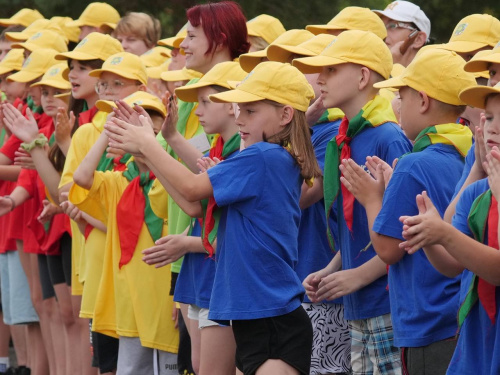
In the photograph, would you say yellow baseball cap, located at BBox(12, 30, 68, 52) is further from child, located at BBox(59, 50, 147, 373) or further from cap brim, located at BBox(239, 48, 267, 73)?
cap brim, located at BBox(239, 48, 267, 73)

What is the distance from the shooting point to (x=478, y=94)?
450 cm

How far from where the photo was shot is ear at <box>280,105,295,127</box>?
214 inches

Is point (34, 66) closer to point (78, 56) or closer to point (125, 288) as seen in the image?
point (78, 56)

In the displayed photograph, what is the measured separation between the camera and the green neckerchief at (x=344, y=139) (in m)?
5.66

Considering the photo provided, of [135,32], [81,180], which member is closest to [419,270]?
[81,180]

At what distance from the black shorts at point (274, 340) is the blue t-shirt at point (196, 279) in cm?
86

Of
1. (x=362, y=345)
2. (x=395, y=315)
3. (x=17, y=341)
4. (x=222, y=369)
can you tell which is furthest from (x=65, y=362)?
(x=395, y=315)

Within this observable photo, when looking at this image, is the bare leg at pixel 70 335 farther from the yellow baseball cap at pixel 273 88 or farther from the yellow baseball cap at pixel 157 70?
the yellow baseball cap at pixel 273 88

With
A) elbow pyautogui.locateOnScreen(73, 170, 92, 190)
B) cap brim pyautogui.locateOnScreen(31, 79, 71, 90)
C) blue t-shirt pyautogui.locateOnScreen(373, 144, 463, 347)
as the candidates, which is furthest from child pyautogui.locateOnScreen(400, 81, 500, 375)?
cap brim pyautogui.locateOnScreen(31, 79, 71, 90)

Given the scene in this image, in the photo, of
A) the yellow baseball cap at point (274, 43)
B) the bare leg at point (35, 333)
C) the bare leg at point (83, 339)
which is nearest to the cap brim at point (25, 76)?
the bare leg at point (35, 333)

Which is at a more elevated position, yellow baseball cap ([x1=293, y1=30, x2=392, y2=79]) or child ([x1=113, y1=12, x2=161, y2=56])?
A: yellow baseball cap ([x1=293, y1=30, x2=392, y2=79])

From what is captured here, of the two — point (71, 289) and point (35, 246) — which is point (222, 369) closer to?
point (71, 289)

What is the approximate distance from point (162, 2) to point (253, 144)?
6.58 metres

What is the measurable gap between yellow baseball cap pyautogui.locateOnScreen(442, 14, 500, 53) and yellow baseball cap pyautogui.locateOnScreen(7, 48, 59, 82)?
13.6ft
